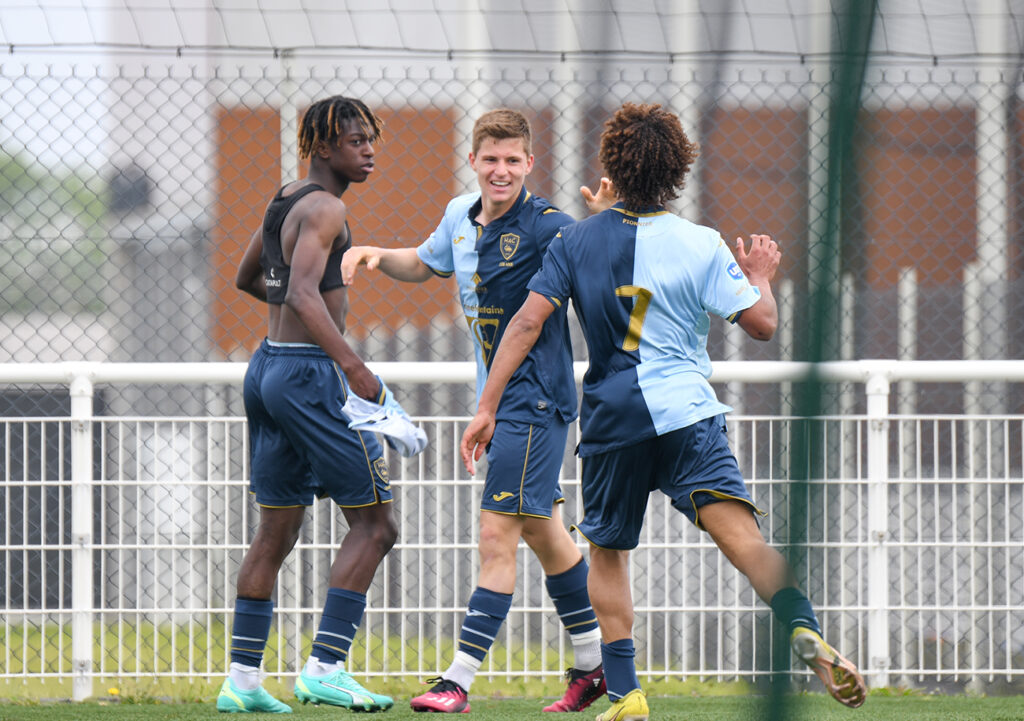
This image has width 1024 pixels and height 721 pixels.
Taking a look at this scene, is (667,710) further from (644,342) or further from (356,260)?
(356,260)

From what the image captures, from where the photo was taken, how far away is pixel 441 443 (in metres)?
4.52

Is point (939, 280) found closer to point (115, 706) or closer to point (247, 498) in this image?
point (247, 498)

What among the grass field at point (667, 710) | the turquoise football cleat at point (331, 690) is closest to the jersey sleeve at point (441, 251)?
the turquoise football cleat at point (331, 690)

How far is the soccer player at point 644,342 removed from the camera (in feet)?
9.91

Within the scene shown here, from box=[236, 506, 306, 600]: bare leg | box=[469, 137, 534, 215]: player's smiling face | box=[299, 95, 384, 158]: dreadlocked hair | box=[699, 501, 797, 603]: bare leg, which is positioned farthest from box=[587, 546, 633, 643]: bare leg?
box=[299, 95, 384, 158]: dreadlocked hair

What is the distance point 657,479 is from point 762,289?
0.55 metres

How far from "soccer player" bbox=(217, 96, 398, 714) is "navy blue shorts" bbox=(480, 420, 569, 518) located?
356 millimetres

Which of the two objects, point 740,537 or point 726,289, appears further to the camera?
point 726,289

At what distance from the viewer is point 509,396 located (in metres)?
3.61

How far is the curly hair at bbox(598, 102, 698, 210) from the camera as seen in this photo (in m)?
3.11

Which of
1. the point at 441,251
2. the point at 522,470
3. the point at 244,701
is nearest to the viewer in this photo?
the point at 522,470

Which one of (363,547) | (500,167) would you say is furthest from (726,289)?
(363,547)

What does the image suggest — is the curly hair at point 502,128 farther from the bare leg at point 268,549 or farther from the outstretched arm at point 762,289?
the bare leg at point 268,549

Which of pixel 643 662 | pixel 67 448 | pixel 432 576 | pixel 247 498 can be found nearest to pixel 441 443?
pixel 432 576
